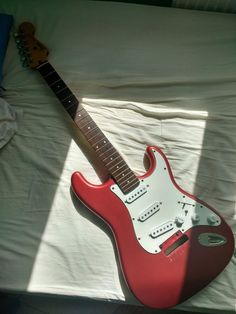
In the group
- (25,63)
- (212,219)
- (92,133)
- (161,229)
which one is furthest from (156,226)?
(25,63)

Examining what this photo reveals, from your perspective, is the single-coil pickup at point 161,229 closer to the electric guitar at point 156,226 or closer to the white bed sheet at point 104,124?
the electric guitar at point 156,226

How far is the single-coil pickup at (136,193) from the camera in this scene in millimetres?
900

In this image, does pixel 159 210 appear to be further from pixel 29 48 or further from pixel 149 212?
pixel 29 48

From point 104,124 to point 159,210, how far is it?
34cm

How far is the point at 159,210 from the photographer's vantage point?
35.1 inches

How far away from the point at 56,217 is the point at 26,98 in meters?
0.43

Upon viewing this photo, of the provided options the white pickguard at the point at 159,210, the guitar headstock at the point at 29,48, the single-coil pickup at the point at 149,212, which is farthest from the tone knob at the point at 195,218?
the guitar headstock at the point at 29,48

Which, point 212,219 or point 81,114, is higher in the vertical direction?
point 81,114

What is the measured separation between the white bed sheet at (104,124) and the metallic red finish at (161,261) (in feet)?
0.13

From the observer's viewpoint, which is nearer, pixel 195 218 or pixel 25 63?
pixel 195 218

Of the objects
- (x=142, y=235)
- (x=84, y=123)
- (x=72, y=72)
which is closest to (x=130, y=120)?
(x=84, y=123)

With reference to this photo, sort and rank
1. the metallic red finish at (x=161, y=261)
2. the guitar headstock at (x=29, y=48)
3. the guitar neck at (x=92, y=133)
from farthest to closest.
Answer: the guitar headstock at (x=29, y=48) < the guitar neck at (x=92, y=133) < the metallic red finish at (x=161, y=261)

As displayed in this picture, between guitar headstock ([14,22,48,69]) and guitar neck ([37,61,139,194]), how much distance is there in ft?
0.08

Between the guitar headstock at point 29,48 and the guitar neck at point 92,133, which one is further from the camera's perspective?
the guitar headstock at point 29,48
